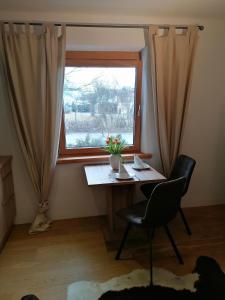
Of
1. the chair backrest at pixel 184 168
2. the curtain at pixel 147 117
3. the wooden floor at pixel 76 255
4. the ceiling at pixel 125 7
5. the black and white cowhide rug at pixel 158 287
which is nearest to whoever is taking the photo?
the black and white cowhide rug at pixel 158 287

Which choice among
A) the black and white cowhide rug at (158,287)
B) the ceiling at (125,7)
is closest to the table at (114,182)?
the black and white cowhide rug at (158,287)

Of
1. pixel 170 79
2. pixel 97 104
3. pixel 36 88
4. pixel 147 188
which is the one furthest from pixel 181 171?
pixel 36 88

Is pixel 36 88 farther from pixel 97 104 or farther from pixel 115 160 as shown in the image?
pixel 115 160

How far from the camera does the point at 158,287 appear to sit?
1771 millimetres

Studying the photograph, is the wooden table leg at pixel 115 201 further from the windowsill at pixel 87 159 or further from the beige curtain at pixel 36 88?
the beige curtain at pixel 36 88

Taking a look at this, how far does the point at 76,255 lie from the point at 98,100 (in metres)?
1.70

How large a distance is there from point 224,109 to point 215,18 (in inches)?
40.9

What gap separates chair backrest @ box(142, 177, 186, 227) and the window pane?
4.24 feet

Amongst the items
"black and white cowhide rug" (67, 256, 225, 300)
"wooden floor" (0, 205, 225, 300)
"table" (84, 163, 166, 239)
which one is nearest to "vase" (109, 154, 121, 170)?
"table" (84, 163, 166, 239)

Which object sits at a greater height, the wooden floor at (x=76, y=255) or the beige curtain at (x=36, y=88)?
the beige curtain at (x=36, y=88)

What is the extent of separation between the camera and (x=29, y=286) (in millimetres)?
1821

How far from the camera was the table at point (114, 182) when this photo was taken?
7.20ft

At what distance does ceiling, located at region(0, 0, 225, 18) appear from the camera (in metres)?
2.18

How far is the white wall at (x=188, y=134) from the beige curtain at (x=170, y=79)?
0.21m
